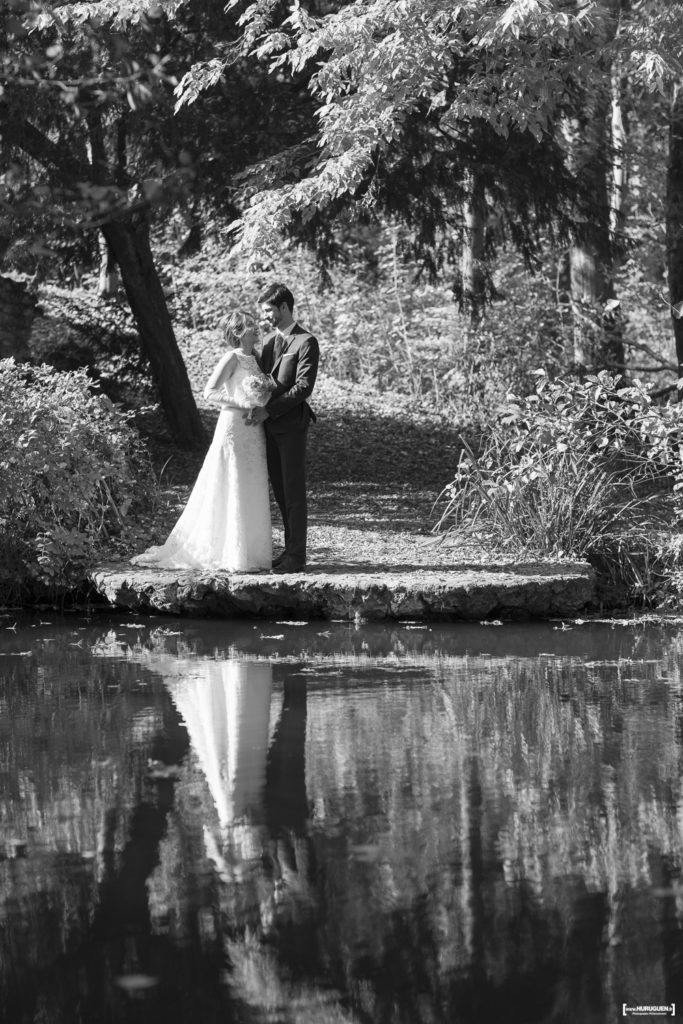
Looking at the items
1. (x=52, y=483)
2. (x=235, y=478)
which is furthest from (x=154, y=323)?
(x=235, y=478)

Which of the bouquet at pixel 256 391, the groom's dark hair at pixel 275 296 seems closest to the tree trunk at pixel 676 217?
the groom's dark hair at pixel 275 296

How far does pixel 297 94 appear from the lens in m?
14.7

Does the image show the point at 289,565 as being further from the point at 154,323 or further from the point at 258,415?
the point at 154,323

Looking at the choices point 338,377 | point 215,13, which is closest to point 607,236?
point 215,13

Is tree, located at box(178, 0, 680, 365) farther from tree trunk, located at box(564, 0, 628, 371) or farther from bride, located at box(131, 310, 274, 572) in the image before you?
bride, located at box(131, 310, 274, 572)

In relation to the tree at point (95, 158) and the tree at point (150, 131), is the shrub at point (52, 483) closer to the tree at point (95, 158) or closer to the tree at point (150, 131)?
the tree at point (95, 158)

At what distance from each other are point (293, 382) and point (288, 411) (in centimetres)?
21

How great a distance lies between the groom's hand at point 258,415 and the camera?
978cm

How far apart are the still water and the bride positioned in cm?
165

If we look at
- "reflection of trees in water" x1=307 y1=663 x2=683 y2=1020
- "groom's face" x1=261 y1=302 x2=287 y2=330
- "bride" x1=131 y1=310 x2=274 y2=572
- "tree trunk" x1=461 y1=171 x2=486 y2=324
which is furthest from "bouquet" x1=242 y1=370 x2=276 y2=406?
"tree trunk" x1=461 y1=171 x2=486 y2=324

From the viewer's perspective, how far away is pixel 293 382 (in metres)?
9.77

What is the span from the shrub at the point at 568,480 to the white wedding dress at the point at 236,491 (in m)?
1.88

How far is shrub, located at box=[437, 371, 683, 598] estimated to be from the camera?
10.5 meters

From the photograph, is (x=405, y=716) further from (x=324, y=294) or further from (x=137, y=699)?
(x=324, y=294)
